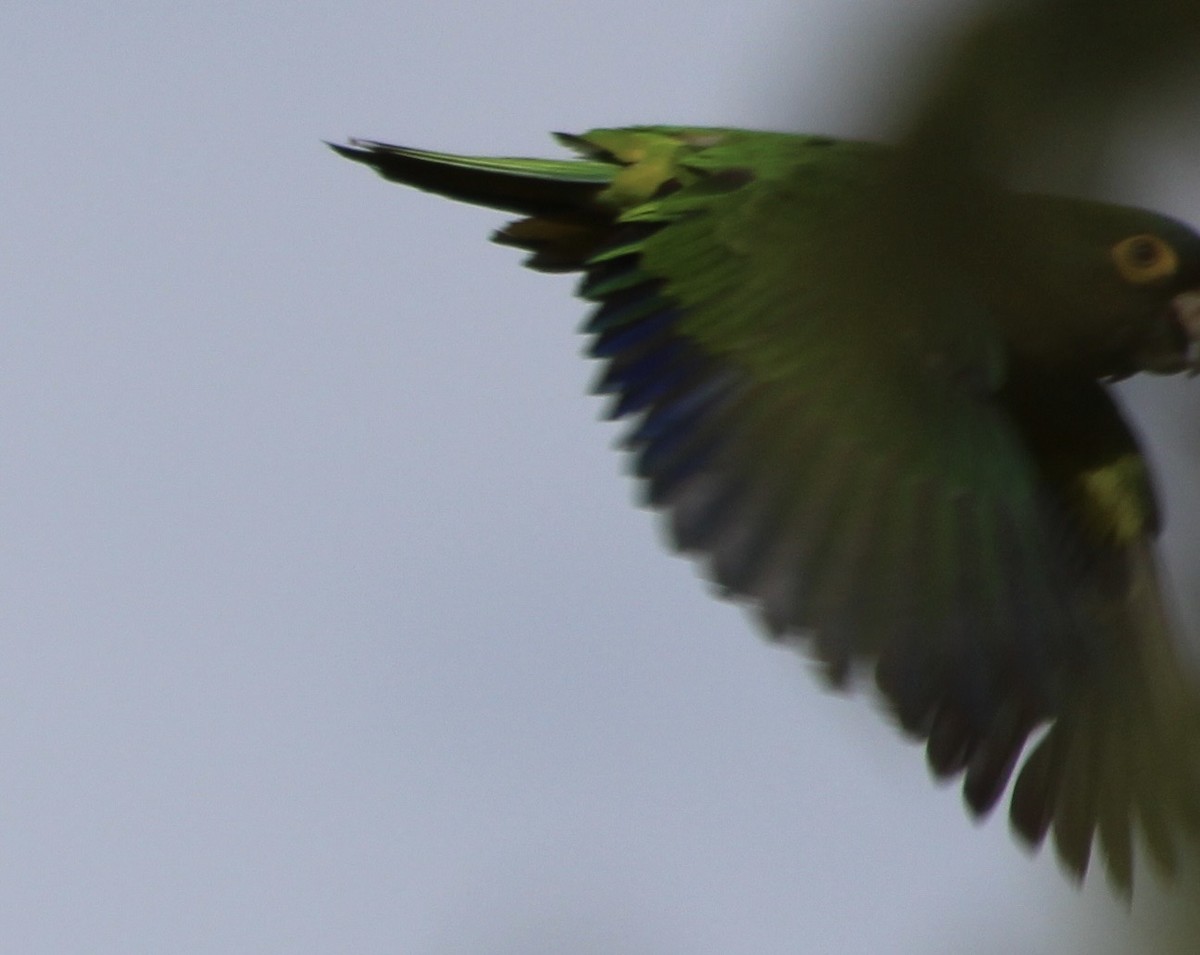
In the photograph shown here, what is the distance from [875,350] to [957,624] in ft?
4.13

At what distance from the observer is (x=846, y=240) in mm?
1038

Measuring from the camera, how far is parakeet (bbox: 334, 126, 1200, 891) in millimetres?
2395

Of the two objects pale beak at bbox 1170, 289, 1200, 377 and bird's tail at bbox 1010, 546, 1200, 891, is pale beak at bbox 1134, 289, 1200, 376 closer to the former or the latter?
pale beak at bbox 1170, 289, 1200, 377

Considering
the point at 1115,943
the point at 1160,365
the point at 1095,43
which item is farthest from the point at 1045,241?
the point at 1160,365

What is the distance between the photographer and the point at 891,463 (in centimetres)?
282

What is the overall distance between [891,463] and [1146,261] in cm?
63

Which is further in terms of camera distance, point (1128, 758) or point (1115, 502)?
point (1115, 502)

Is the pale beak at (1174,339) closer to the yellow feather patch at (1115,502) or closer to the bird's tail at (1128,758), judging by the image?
the yellow feather patch at (1115,502)

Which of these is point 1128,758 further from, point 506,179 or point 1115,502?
point 506,179

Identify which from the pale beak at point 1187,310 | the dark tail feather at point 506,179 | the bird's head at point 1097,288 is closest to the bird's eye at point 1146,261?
the bird's head at point 1097,288

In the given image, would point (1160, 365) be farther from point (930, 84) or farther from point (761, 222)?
point (930, 84)

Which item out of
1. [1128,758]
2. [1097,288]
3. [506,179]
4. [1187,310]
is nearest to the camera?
[1128,758]

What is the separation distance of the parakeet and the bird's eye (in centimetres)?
2

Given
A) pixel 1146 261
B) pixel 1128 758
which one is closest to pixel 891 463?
pixel 1146 261
